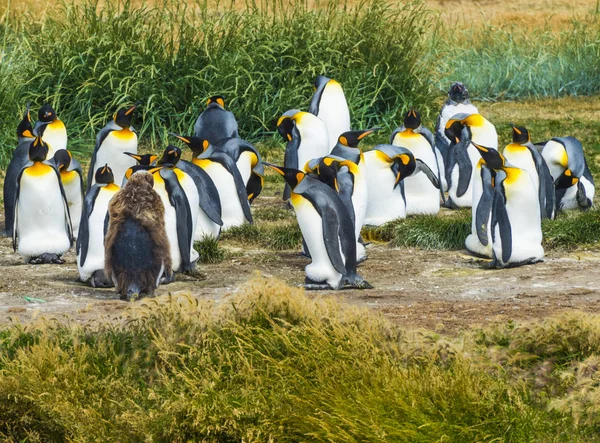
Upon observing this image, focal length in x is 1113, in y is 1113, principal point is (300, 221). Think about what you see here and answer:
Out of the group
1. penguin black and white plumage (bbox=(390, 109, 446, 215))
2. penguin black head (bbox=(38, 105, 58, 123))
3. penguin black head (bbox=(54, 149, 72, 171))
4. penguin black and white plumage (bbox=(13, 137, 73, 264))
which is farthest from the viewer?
penguin black head (bbox=(38, 105, 58, 123))

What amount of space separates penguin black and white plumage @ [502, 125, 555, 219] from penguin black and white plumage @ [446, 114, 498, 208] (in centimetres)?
101

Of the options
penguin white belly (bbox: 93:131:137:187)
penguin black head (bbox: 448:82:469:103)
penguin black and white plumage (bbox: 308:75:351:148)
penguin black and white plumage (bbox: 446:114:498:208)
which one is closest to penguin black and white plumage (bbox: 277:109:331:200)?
penguin black and white plumage (bbox: 308:75:351:148)

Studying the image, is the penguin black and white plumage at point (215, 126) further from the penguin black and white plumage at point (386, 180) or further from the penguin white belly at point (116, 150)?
the penguin black and white plumage at point (386, 180)

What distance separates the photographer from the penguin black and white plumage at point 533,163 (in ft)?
33.9

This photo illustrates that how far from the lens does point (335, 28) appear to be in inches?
636

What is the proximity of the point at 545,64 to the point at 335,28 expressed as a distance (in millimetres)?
5143

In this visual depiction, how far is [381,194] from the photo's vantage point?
1063 centimetres

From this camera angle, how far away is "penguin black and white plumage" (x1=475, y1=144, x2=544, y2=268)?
8.95m

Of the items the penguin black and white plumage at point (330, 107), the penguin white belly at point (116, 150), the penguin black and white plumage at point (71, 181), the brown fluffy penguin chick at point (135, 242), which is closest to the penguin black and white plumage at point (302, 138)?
the penguin black and white plumage at point (330, 107)

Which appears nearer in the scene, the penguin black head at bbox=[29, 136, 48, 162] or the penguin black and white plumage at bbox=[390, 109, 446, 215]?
the penguin black head at bbox=[29, 136, 48, 162]

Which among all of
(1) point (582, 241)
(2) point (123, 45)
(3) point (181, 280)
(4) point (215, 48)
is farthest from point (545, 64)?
(3) point (181, 280)

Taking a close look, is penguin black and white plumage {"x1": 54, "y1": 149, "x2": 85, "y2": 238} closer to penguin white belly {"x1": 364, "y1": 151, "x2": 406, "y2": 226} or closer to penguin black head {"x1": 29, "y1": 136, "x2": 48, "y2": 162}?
penguin black head {"x1": 29, "y1": 136, "x2": 48, "y2": 162}

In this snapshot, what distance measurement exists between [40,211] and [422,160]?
413 centimetres

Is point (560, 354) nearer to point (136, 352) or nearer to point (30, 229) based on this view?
point (136, 352)
